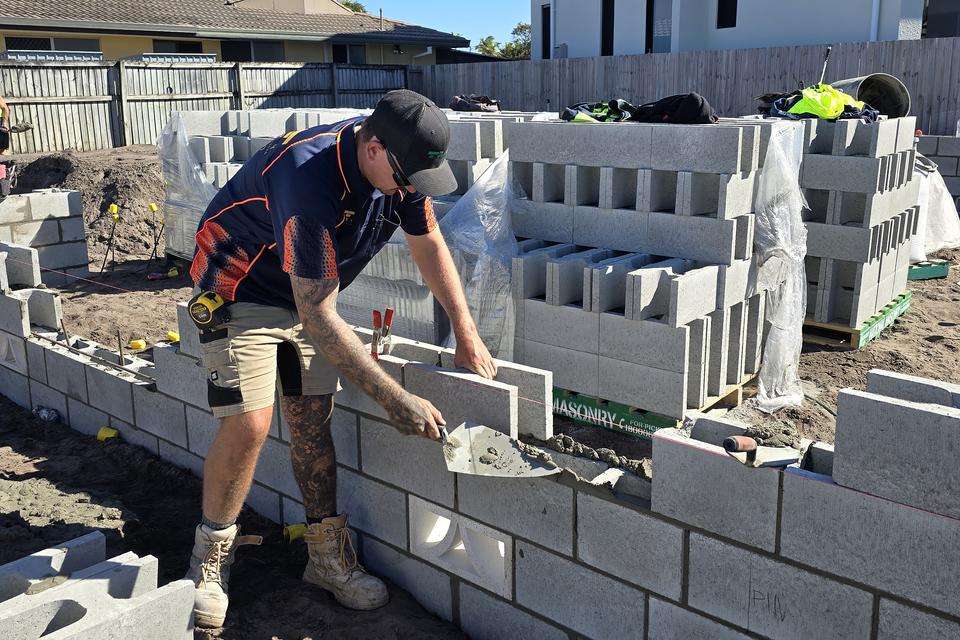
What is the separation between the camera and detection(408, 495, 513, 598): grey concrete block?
347 cm

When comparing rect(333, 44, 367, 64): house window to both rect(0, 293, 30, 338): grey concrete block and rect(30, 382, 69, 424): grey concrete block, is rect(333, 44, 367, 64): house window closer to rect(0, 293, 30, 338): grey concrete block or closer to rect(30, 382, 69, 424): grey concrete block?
rect(0, 293, 30, 338): grey concrete block

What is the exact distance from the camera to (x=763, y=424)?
585 cm

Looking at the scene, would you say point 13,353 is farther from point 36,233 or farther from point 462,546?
point 462,546

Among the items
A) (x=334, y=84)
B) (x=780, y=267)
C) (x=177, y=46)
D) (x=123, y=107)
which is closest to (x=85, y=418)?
(x=780, y=267)

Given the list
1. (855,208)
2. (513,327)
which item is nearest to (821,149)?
(855,208)

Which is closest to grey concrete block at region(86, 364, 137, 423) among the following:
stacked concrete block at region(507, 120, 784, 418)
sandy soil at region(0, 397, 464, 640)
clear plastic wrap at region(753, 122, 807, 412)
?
sandy soil at region(0, 397, 464, 640)

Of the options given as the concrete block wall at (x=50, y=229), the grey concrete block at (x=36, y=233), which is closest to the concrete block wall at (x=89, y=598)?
the concrete block wall at (x=50, y=229)

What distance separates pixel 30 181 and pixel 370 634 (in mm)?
12978

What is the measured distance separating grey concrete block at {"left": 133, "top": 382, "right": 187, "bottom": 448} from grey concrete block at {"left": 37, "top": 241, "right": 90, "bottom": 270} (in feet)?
14.8

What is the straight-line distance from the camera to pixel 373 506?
389 cm

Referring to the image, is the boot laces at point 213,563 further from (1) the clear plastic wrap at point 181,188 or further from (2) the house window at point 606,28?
(2) the house window at point 606,28

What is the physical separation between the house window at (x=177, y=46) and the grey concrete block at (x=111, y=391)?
22.1 metres

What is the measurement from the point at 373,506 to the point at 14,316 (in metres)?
3.33

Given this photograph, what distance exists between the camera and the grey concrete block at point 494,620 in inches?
134
